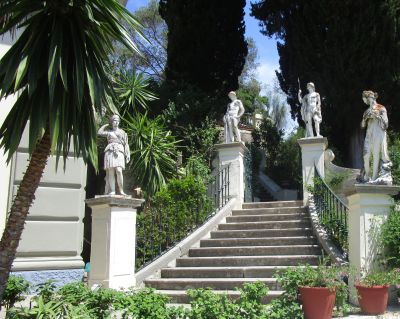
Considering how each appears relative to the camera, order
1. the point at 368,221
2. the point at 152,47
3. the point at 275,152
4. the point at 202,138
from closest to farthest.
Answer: the point at 368,221 < the point at 202,138 < the point at 275,152 < the point at 152,47

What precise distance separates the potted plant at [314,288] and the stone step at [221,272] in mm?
2067

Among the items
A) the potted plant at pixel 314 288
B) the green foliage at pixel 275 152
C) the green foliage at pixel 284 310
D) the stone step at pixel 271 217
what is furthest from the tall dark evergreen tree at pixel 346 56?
the green foliage at pixel 284 310

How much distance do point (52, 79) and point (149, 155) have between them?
9005 millimetres

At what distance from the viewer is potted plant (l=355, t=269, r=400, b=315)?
6.23 m

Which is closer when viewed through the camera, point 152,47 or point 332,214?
point 332,214

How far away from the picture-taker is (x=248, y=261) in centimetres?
880

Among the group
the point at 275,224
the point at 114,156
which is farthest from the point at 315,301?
the point at 275,224

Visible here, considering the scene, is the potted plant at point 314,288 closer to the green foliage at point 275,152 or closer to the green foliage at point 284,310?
the green foliage at point 284,310

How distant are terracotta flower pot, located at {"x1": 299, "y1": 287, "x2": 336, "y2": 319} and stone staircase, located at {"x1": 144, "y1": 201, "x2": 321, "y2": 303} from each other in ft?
5.13

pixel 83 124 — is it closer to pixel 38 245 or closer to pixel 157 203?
pixel 38 245

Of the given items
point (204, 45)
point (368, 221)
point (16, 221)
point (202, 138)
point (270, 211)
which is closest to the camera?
point (16, 221)

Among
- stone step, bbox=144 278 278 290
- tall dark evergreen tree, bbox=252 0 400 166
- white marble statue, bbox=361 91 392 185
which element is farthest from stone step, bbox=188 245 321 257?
tall dark evergreen tree, bbox=252 0 400 166

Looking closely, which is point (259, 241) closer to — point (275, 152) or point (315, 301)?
point (315, 301)

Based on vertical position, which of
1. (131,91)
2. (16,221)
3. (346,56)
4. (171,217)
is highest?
(346,56)
